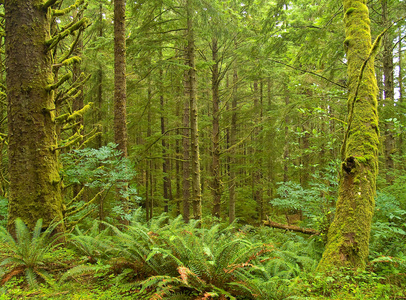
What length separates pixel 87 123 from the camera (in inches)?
520

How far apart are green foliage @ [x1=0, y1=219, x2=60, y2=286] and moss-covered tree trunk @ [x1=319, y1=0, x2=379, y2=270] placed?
3511 millimetres

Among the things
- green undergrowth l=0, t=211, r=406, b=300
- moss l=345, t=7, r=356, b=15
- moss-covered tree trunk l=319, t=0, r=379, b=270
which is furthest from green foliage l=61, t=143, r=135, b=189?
moss l=345, t=7, r=356, b=15

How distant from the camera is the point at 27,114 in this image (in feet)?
10.3

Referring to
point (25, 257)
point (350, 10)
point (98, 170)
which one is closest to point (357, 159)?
point (350, 10)

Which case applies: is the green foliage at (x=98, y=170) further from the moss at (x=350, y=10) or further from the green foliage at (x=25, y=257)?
the moss at (x=350, y=10)

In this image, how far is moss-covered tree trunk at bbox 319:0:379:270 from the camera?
9.89ft

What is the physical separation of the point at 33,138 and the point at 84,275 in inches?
78.9

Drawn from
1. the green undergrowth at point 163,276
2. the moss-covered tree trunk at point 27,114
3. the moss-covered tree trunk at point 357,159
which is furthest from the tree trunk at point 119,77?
the moss-covered tree trunk at point 357,159

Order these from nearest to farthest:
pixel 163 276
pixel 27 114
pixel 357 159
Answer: pixel 163 276
pixel 27 114
pixel 357 159

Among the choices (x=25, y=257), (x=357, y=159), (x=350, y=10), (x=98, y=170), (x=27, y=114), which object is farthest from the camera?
(x=98, y=170)

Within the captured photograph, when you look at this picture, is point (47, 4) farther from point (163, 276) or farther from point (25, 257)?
point (163, 276)

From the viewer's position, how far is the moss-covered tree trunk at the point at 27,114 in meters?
3.13

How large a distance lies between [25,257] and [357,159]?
14.9 feet

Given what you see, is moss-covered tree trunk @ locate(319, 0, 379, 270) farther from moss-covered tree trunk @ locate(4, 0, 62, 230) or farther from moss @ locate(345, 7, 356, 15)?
moss-covered tree trunk @ locate(4, 0, 62, 230)
